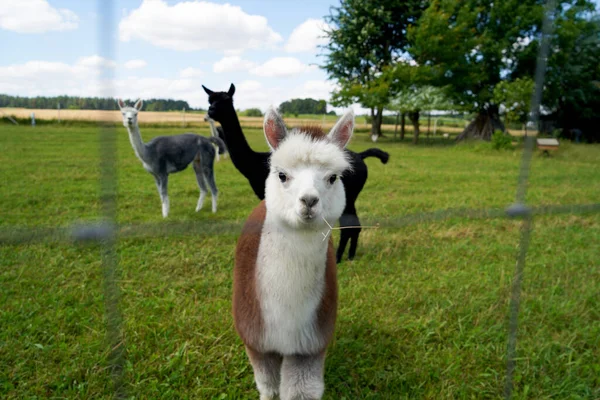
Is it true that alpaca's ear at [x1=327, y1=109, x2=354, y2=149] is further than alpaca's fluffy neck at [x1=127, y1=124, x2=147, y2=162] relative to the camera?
No

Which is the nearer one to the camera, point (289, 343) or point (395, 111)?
point (289, 343)

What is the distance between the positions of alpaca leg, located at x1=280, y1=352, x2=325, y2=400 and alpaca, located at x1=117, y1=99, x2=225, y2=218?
11.1 feet

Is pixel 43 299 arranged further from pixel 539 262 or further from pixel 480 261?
pixel 539 262

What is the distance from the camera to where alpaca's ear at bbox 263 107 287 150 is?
133 centimetres

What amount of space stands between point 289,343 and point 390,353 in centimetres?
84

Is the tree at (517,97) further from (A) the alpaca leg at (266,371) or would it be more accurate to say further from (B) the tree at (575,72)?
(A) the alpaca leg at (266,371)

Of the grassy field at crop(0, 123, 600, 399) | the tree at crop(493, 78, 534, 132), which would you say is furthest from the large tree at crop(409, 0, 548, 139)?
the grassy field at crop(0, 123, 600, 399)

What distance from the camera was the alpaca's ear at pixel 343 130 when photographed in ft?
4.63

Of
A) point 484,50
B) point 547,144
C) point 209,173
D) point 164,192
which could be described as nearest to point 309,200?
point 164,192

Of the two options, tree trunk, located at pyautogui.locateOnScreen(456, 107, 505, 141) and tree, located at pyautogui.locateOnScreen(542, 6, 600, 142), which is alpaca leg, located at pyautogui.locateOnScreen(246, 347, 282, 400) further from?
tree trunk, located at pyautogui.locateOnScreen(456, 107, 505, 141)

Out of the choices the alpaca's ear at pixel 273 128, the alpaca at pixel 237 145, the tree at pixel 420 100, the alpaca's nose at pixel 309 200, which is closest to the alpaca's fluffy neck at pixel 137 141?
the alpaca at pixel 237 145

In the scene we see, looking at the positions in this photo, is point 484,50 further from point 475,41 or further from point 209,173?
point 209,173

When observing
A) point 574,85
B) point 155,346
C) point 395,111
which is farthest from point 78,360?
point 395,111

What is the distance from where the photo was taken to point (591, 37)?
485cm
